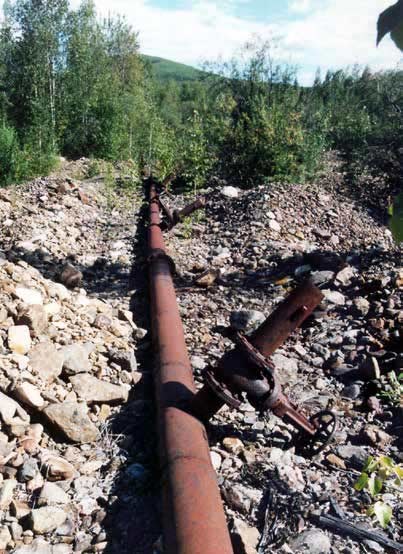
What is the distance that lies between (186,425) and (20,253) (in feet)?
10.6

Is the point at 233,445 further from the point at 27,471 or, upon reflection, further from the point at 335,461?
the point at 27,471

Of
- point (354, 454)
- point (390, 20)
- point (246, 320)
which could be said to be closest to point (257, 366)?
point (354, 454)

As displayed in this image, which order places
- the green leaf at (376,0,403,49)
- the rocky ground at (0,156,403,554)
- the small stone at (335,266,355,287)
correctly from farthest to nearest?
the small stone at (335,266,355,287)
the rocky ground at (0,156,403,554)
the green leaf at (376,0,403,49)

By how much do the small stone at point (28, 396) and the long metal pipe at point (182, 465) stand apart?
21.1 inches

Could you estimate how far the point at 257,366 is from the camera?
2.09 metres

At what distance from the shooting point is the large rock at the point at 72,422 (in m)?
2.36

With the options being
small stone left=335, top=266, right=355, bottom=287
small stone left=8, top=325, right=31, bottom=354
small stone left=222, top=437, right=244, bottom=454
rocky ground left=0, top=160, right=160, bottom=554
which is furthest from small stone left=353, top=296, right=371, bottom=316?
small stone left=8, top=325, right=31, bottom=354

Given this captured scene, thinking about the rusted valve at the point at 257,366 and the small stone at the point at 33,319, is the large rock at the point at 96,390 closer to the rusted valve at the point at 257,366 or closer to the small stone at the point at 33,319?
the small stone at the point at 33,319

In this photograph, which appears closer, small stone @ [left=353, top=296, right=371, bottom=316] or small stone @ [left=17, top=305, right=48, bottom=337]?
small stone @ [left=17, top=305, right=48, bottom=337]

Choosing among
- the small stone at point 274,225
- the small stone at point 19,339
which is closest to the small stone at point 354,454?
the small stone at point 19,339

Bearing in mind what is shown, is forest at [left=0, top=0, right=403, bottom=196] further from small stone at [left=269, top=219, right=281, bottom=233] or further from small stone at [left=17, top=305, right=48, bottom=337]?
small stone at [left=17, top=305, right=48, bottom=337]

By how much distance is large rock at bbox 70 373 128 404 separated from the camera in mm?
2650

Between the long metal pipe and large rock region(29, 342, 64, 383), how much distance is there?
50 centimetres

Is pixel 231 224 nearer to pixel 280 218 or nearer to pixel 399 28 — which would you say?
pixel 280 218
